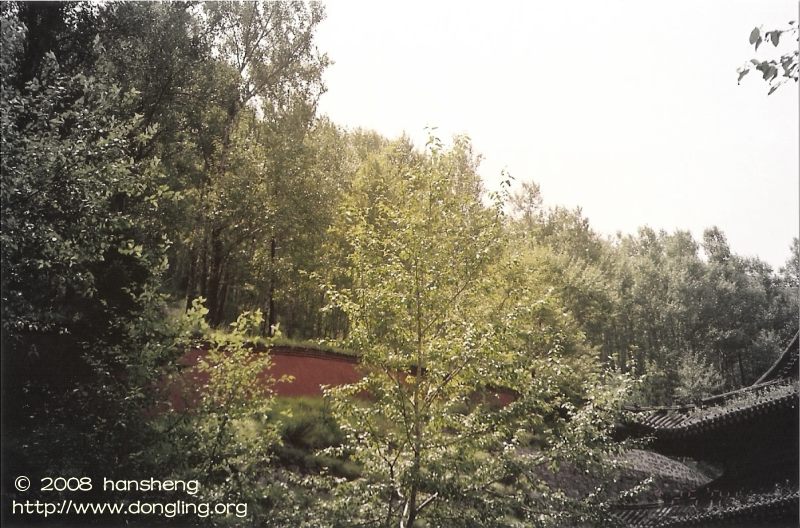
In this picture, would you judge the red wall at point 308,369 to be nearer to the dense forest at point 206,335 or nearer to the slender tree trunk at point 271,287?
the dense forest at point 206,335

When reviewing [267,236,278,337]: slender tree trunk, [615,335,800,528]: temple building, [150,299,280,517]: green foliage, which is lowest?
[615,335,800,528]: temple building

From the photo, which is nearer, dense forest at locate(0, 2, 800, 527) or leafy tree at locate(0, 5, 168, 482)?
leafy tree at locate(0, 5, 168, 482)

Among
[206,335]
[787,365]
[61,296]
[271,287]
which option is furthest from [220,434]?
[271,287]

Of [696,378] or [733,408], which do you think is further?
[696,378]

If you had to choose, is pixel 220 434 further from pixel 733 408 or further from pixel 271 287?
pixel 271 287

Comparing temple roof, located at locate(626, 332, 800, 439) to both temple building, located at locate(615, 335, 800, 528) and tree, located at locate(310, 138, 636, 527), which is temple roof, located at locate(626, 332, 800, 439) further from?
tree, located at locate(310, 138, 636, 527)

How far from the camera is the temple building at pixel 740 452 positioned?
9.23 m

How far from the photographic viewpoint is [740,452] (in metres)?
10.5

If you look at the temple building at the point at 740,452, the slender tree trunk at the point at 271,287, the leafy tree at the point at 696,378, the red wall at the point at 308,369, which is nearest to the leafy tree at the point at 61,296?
the red wall at the point at 308,369

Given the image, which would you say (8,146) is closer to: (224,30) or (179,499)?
(179,499)

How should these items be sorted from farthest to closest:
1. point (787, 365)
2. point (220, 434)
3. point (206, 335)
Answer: point (787, 365) → point (206, 335) → point (220, 434)

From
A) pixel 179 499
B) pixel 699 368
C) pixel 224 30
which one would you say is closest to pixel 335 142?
pixel 224 30

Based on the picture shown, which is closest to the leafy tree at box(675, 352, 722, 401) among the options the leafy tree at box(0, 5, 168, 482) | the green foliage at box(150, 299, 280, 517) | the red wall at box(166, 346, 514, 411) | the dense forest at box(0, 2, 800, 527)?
the red wall at box(166, 346, 514, 411)

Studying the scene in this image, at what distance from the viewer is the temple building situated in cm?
923
